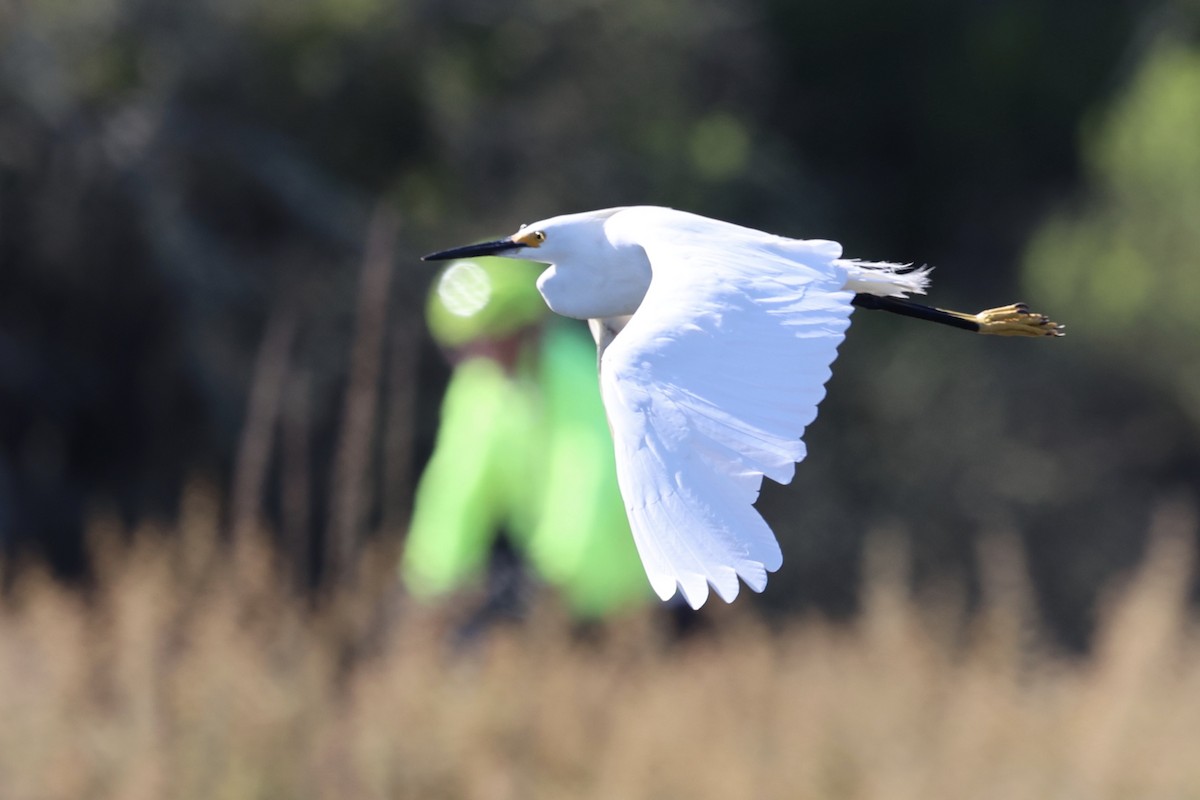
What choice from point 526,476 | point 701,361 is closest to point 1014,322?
point 701,361

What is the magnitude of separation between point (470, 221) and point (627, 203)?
0.57 m

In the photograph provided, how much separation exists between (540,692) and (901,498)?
459 cm

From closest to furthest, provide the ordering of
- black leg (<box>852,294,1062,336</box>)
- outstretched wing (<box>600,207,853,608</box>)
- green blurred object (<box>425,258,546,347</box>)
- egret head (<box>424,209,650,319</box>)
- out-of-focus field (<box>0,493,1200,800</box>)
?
1. outstretched wing (<box>600,207,853,608</box>)
2. egret head (<box>424,209,650,319</box>)
3. black leg (<box>852,294,1062,336</box>)
4. green blurred object (<box>425,258,546,347</box>)
5. out-of-focus field (<box>0,493,1200,800</box>)

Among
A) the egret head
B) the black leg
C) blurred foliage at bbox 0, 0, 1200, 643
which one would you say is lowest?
the egret head

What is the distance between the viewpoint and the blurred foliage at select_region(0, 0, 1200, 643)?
19.2 ft

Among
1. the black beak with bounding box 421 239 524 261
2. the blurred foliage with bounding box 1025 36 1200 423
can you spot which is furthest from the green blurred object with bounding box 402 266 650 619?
the blurred foliage with bounding box 1025 36 1200 423

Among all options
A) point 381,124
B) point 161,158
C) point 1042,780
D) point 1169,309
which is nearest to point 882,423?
point 1169,309

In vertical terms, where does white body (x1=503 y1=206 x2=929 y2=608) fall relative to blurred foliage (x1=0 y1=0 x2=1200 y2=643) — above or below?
below

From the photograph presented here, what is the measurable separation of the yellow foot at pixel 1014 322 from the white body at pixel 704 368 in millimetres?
385

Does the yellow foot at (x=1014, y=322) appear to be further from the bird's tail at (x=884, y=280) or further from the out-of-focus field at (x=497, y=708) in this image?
the out-of-focus field at (x=497, y=708)

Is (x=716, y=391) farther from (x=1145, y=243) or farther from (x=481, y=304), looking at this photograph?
(x=1145, y=243)

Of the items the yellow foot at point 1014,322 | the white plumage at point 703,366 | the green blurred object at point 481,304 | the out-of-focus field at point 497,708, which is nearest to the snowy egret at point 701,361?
the white plumage at point 703,366

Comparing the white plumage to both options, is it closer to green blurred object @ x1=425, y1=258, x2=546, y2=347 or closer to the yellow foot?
the yellow foot

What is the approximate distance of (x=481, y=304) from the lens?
2395 mm
